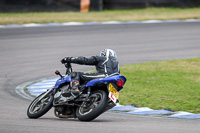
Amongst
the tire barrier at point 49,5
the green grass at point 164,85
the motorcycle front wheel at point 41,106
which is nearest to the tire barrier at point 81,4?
the tire barrier at point 49,5

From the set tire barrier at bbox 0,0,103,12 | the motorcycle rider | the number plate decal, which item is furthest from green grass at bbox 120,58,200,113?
tire barrier at bbox 0,0,103,12

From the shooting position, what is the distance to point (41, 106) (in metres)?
8.09

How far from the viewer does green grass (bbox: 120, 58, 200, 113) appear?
9.80 m

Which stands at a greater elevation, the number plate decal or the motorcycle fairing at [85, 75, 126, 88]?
the motorcycle fairing at [85, 75, 126, 88]

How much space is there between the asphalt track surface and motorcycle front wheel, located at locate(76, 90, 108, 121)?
0.45ft

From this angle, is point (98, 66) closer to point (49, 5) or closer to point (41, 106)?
point (41, 106)

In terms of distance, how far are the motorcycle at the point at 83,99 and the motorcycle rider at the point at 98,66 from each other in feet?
0.32

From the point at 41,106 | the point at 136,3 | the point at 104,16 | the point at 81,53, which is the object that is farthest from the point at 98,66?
the point at 136,3

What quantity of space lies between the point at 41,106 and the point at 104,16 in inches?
680

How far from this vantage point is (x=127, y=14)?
2575 centimetres

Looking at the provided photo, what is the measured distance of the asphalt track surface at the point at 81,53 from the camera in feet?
23.2

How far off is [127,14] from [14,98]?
1602 centimetres

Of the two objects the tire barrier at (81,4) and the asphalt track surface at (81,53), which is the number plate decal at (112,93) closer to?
the asphalt track surface at (81,53)

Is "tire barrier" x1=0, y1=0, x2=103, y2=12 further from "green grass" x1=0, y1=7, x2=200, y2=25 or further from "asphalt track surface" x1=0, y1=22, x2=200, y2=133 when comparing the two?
"asphalt track surface" x1=0, y1=22, x2=200, y2=133
